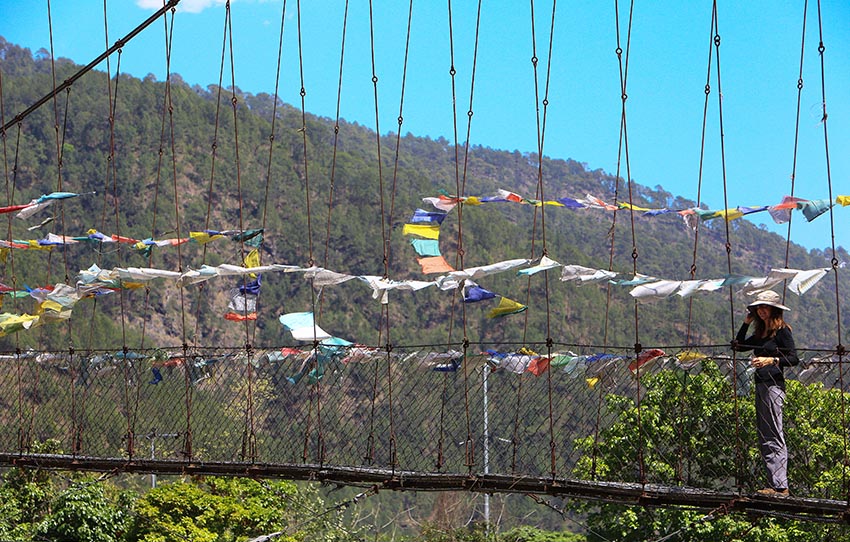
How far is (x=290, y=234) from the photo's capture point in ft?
214

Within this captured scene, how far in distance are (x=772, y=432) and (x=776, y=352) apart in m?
0.38

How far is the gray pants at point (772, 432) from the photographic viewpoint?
6.21m

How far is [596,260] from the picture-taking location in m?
66.4

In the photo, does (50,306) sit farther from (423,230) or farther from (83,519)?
(83,519)

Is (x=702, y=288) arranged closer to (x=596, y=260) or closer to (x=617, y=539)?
(x=617, y=539)

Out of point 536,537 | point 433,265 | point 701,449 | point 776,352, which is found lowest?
point 536,537

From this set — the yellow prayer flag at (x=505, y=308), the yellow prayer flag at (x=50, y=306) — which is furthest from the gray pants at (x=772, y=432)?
the yellow prayer flag at (x=50, y=306)

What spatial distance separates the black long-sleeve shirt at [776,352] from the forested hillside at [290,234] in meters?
36.5

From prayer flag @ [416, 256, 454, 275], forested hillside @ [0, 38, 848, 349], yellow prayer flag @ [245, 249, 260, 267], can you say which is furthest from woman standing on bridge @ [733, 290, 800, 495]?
forested hillside @ [0, 38, 848, 349]

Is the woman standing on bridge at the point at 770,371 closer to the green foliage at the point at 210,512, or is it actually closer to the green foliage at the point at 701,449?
the green foliage at the point at 701,449

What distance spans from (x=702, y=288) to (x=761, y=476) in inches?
39.6

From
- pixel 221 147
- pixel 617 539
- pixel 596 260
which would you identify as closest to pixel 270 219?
pixel 221 147

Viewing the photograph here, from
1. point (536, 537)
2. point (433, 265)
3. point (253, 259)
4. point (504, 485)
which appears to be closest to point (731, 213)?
point (433, 265)

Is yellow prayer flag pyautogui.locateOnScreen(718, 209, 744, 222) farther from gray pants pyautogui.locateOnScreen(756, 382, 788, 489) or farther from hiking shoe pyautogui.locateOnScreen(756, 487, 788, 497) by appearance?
hiking shoe pyautogui.locateOnScreen(756, 487, 788, 497)
